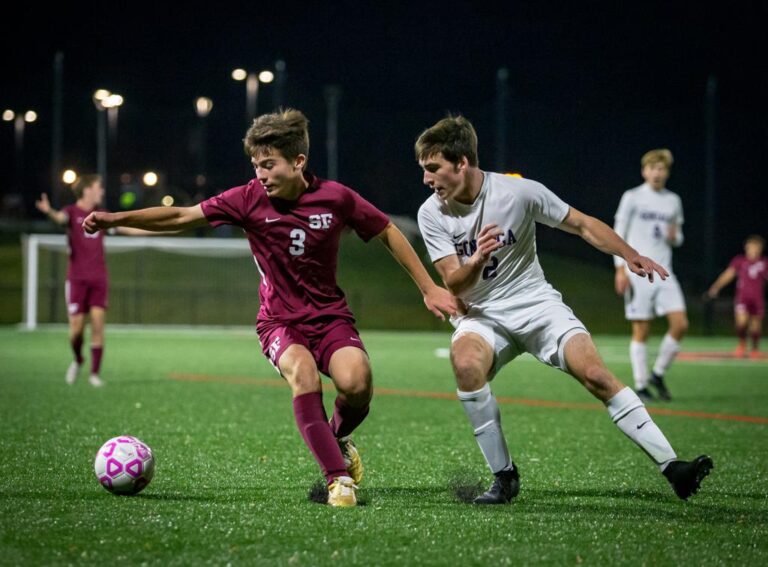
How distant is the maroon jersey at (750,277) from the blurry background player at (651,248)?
→ 36.4 ft

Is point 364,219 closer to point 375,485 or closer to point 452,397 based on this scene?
point 375,485

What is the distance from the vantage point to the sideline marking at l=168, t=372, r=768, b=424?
32.0 ft

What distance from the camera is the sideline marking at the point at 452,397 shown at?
974 centimetres

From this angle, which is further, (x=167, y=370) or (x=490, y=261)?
(x=167, y=370)

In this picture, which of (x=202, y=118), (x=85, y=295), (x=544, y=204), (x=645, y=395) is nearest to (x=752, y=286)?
(x=645, y=395)

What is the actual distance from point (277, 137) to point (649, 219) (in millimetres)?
6688

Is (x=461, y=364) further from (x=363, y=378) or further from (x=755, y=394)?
(x=755, y=394)

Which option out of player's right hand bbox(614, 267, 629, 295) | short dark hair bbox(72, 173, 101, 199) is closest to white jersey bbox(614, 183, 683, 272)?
player's right hand bbox(614, 267, 629, 295)

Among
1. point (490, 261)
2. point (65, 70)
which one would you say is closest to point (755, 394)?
point (490, 261)

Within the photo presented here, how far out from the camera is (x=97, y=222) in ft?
17.4

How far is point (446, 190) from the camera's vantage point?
219 inches

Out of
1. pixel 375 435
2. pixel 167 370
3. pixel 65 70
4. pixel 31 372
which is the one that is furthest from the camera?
pixel 65 70

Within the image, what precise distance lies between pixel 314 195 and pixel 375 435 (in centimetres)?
308

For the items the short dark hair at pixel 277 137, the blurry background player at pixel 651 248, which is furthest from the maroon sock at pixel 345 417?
the blurry background player at pixel 651 248
